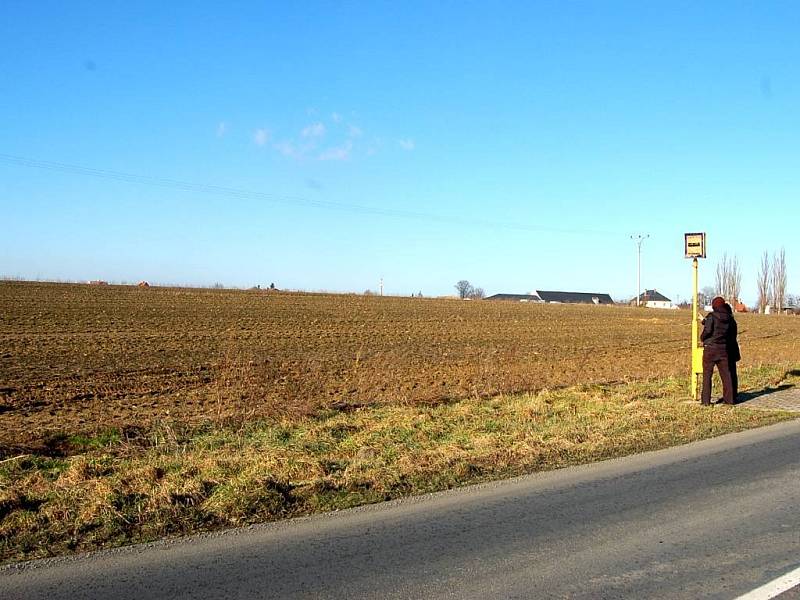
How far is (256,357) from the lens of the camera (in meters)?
25.3

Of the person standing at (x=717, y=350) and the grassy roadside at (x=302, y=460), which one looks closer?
the grassy roadside at (x=302, y=460)

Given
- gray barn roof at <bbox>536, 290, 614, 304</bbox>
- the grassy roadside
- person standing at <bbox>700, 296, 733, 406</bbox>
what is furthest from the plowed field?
gray barn roof at <bbox>536, 290, 614, 304</bbox>

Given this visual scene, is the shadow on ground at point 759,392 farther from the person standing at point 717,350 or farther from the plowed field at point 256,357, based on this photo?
the plowed field at point 256,357

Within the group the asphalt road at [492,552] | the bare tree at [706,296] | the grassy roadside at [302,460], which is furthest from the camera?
the bare tree at [706,296]

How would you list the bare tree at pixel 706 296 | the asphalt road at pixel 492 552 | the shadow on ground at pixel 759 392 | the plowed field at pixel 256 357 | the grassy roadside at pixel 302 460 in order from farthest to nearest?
the bare tree at pixel 706 296 < the plowed field at pixel 256 357 < the shadow on ground at pixel 759 392 < the grassy roadside at pixel 302 460 < the asphalt road at pixel 492 552

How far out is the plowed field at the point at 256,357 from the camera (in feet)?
47.4

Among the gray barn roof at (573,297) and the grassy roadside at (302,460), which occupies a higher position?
the gray barn roof at (573,297)

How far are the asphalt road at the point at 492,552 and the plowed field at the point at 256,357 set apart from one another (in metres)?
5.47

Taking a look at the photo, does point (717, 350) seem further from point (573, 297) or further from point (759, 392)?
point (573, 297)

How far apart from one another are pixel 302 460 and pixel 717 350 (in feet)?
26.1

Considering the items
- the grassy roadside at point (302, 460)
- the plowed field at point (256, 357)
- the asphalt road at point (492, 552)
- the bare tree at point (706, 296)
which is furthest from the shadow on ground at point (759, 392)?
the bare tree at point (706, 296)

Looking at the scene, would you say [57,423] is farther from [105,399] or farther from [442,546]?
[442,546]

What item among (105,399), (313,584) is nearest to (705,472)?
(313,584)

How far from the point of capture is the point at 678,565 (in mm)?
5078
